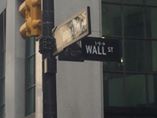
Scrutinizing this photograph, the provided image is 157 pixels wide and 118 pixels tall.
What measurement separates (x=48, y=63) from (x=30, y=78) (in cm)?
1136

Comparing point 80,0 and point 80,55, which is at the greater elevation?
point 80,0

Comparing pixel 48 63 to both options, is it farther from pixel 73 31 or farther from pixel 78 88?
pixel 78 88

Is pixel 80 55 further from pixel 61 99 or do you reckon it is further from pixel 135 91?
pixel 135 91

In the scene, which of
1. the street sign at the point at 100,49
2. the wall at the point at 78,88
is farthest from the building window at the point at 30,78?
the street sign at the point at 100,49

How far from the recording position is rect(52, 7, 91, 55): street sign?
8.27 metres

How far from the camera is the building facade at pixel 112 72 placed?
54.1ft

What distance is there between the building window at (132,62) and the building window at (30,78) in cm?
335

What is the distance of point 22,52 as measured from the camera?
67.8ft

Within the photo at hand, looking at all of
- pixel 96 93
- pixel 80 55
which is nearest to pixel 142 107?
pixel 96 93

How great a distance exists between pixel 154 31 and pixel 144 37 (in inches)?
17.8

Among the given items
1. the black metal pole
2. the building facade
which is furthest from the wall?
the black metal pole

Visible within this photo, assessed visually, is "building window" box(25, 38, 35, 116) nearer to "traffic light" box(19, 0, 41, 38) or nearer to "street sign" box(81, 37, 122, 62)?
"traffic light" box(19, 0, 41, 38)

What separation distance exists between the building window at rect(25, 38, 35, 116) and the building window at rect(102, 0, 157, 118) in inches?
132

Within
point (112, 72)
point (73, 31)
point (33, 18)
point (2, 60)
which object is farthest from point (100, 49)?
point (2, 60)
